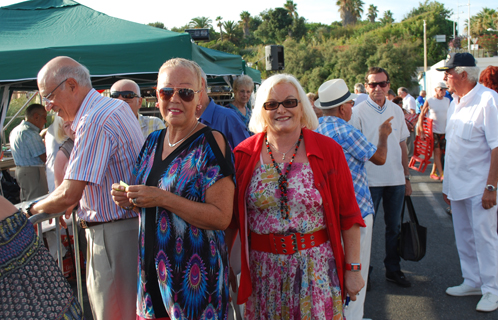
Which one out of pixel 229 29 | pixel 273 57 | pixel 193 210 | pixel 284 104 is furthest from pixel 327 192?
pixel 229 29

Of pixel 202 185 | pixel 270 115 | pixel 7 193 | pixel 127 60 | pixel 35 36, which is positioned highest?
pixel 35 36

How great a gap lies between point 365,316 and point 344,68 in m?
40.8

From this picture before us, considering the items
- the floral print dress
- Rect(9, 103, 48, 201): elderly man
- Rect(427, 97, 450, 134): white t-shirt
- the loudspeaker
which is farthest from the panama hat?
the loudspeaker

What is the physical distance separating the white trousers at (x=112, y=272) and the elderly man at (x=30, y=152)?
4.66 m

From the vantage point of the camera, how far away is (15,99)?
17.6 metres

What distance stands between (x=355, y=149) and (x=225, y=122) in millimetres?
1341

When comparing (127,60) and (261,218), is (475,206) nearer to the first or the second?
(261,218)

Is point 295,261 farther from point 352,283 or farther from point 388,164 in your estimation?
point 388,164

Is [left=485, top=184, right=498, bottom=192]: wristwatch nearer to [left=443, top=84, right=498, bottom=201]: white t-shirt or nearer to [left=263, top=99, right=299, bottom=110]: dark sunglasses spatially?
[left=443, top=84, right=498, bottom=201]: white t-shirt

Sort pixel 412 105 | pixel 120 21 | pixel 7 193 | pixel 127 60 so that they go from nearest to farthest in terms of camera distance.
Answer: pixel 127 60 < pixel 120 21 < pixel 7 193 < pixel 412 105

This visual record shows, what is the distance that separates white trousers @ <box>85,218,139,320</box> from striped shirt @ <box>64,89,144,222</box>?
8cm

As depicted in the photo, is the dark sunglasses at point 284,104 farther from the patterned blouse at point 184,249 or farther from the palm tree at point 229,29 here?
the palm tree at point 229,29

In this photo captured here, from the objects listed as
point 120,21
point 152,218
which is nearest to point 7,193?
point 120,21

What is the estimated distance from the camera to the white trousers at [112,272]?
2148 millimetres
